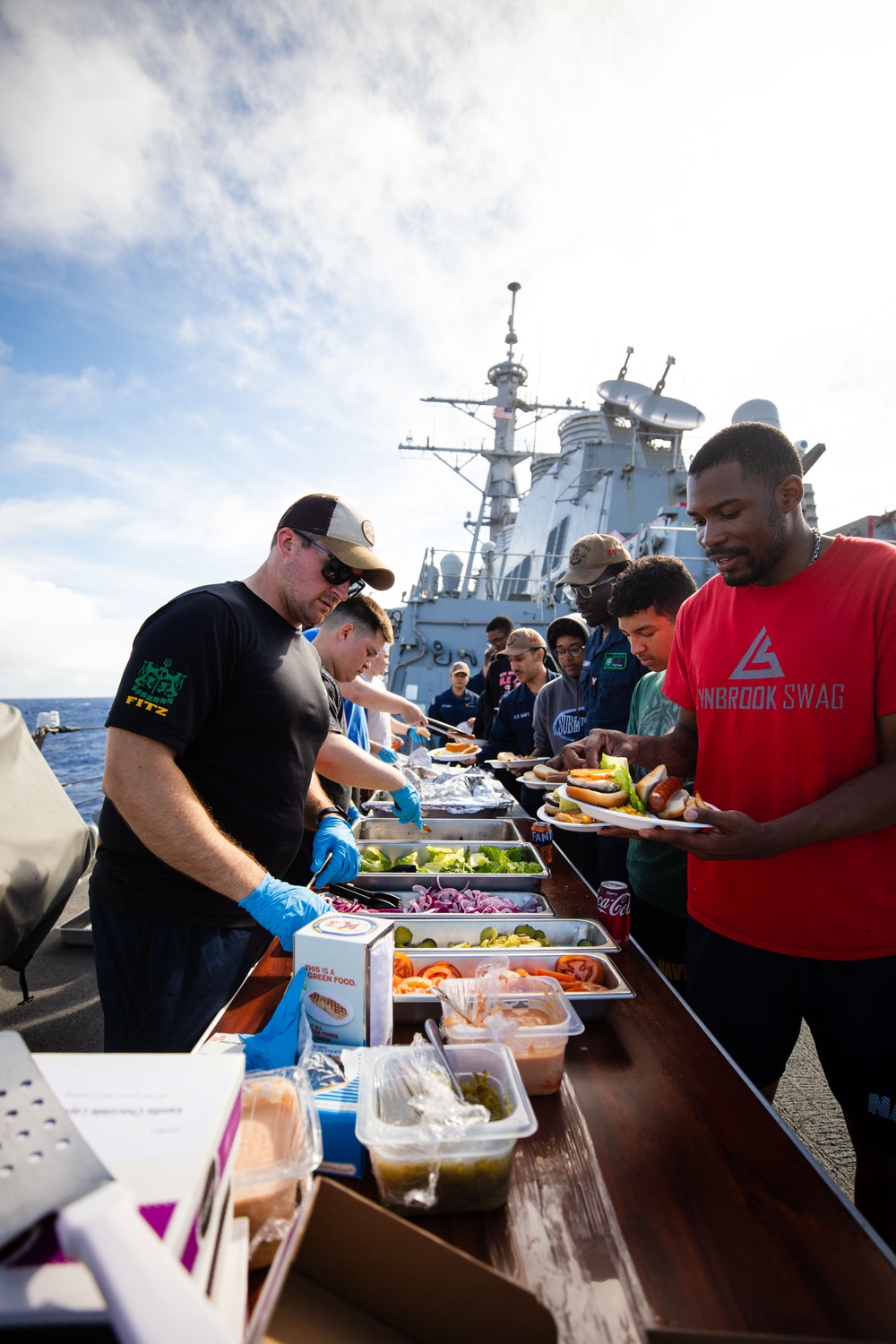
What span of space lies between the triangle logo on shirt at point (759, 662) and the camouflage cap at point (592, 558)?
2.39m

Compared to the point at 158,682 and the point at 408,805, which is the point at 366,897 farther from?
the point at 408,805

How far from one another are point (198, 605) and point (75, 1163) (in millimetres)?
1557

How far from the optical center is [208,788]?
2055 millimetres

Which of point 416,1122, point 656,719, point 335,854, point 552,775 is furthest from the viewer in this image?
point 656,719

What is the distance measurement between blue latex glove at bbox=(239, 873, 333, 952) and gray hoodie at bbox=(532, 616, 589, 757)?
3194 millimetres

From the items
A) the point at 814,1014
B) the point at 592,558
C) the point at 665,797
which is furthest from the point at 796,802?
the point at 592,558

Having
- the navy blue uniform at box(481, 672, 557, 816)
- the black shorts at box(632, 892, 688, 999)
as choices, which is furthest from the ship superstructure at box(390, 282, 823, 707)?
the black shorts at box(632, 892, 688, 999)

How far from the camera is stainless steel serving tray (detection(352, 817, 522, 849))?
366cm

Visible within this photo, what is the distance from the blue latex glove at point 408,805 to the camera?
3.58 metres

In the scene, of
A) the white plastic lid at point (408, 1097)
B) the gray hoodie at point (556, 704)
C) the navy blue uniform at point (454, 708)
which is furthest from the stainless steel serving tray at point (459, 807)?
the navy blue uniform at point (454, 708)

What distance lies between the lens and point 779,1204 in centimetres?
112

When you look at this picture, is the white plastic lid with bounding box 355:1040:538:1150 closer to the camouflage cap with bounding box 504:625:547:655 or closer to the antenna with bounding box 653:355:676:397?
the camouflage cap with bounding box 504:625:547:655

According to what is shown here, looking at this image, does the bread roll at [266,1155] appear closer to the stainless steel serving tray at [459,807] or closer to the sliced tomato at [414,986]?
the sliced tomato at [414,986]

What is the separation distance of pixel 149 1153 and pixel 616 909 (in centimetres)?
169
